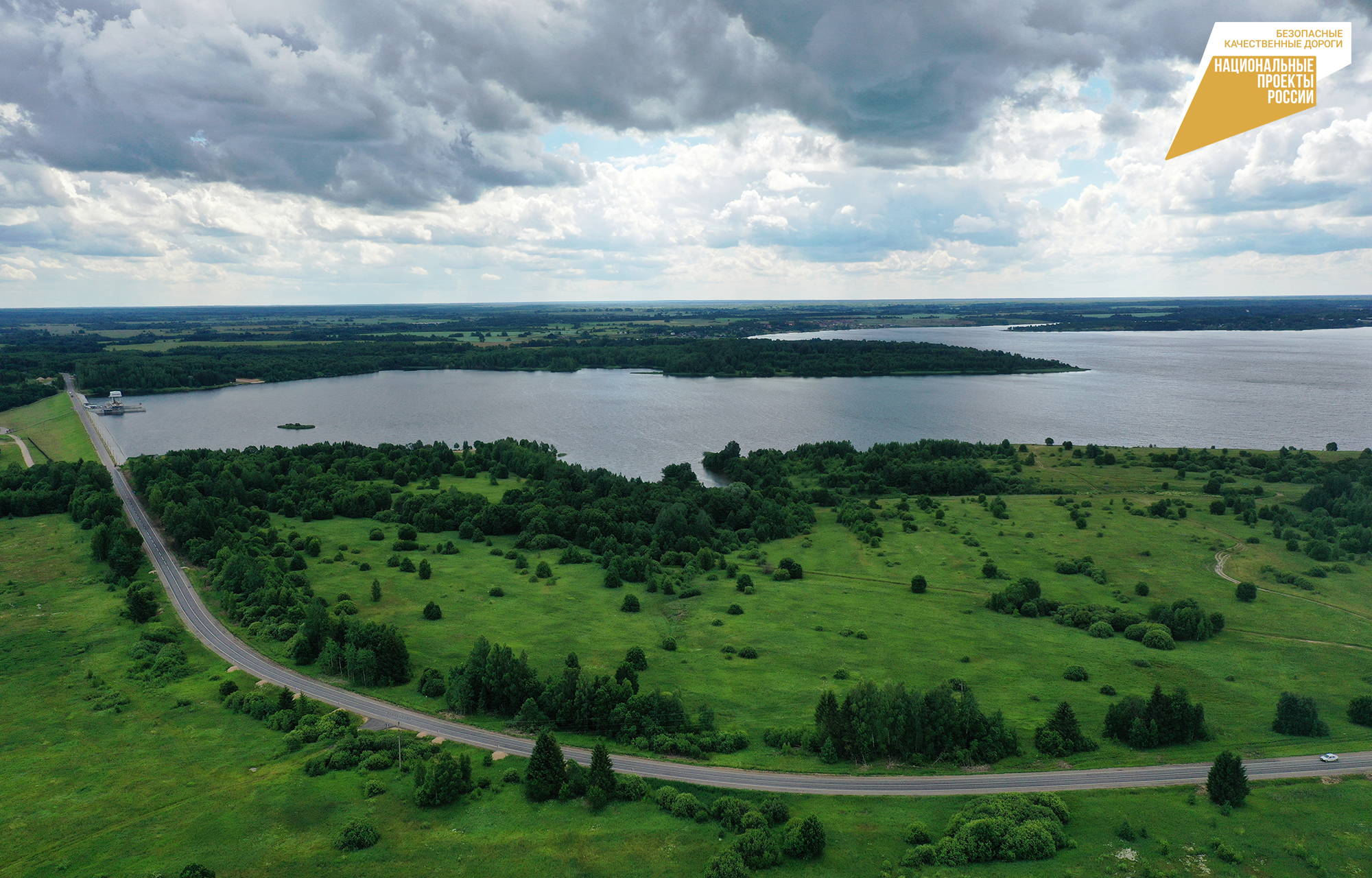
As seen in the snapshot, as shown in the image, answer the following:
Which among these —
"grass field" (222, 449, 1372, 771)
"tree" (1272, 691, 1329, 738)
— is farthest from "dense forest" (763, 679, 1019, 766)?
"tree" (1272, 691, 1329, 738)

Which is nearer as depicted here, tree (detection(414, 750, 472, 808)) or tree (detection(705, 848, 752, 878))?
tree (detection(705, 848, 752, 878))

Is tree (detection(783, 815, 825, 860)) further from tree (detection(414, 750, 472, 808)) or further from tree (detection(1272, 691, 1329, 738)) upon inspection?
tree (detection(1272, 691, 1329, 738))

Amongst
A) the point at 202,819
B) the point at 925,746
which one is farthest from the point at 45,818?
the point at 925,746

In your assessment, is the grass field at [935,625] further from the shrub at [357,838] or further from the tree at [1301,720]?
the shrub at [357,838]

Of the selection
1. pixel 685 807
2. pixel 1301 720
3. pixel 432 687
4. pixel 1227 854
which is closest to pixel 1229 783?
pixel 1227 854

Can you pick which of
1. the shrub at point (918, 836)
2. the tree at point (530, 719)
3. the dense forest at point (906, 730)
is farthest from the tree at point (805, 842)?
the tree at point (530, 719)

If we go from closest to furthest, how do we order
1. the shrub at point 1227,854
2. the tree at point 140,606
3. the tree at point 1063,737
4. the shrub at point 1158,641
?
the shrub at point 1227,854, the tree at point 1063,737, the shrub at point 1158,641, the tree at point 140,606

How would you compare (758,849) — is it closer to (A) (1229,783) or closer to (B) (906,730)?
(B) (906,730)
